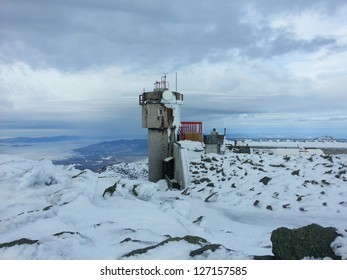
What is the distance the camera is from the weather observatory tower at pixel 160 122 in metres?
19.2

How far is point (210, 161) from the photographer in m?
18.3

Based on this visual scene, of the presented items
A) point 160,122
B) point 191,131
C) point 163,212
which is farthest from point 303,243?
point 191,131

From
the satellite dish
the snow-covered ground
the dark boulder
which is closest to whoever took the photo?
the dark boulder

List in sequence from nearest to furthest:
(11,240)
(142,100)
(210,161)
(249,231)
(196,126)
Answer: (11,240) < (249,231) < (210,161) < (142,100) < (196,126)

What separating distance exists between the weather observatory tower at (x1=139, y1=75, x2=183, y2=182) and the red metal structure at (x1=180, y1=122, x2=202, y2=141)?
398cm

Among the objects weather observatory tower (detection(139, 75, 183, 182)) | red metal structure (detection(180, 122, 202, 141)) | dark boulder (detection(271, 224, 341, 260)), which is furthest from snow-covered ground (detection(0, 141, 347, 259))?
red metal structure (detection(180, 122, 202, 141))

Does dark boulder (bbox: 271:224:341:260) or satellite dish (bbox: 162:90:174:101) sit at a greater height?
satellite dish (bbox: 162:90:174:101)

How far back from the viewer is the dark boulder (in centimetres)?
478

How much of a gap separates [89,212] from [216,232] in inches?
136

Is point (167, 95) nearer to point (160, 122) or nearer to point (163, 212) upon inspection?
point (160, 122)

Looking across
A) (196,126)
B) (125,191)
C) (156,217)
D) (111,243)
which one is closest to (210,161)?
(196,126)

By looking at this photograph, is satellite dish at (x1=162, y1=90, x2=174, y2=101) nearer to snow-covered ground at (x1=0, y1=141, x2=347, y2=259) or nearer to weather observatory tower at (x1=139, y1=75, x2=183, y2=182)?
weather observatory tower at (x1=139, y1=75, x2=183, y2=182)
